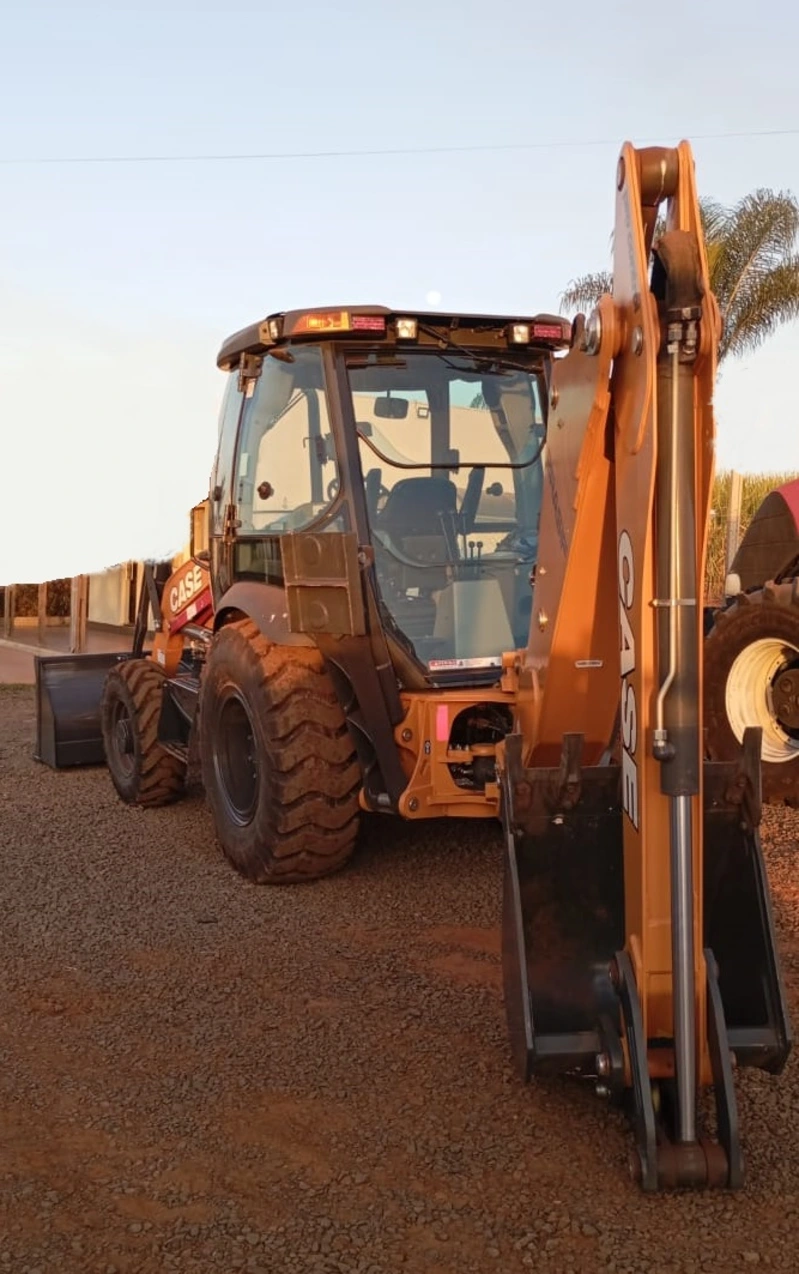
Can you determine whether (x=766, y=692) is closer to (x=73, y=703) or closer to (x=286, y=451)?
(x=286, y=451)

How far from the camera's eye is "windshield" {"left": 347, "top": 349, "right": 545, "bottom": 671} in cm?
554

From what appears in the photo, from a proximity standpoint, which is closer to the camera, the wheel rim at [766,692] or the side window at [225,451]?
the side window at [225,451]

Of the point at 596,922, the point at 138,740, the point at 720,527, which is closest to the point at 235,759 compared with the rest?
the point at 138,740

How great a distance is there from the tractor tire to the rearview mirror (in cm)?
255

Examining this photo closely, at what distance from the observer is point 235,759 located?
6.22 metres

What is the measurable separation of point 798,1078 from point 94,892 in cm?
328

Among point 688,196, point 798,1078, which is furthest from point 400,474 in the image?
point 798,1078

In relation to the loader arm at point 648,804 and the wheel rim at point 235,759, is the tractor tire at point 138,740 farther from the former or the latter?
the loader arm at point 648,804

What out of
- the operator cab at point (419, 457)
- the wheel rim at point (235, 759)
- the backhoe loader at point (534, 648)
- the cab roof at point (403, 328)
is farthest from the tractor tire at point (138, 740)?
the cab roof at point (403, 328)

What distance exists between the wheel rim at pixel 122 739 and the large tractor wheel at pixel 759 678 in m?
3.22

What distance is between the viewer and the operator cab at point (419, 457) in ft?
18.2

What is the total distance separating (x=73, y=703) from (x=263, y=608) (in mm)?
3276

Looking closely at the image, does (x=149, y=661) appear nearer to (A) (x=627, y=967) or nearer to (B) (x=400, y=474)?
(B) (x=400, y=474)

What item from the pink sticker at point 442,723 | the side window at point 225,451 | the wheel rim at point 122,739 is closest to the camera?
the pink sticker at point 442,723
